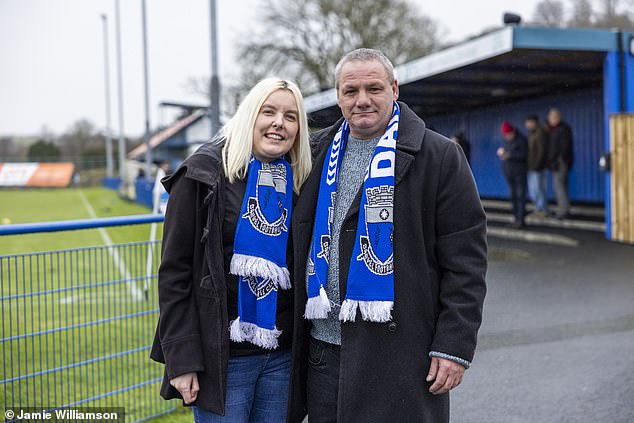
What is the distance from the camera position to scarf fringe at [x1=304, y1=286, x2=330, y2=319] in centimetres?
231

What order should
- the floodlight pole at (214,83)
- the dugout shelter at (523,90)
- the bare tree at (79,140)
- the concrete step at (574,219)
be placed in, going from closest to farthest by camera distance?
the dugout shelter at (523,90) < the floodlight pole at (214,83) < the concrete step at (574,219) < the bare tree at (79,140)

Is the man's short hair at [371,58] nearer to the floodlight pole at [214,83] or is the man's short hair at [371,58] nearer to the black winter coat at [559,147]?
the floodlight pole at [214,83]

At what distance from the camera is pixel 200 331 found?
7.93 feet

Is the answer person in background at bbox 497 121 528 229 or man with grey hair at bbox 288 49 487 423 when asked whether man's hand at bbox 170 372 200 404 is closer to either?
man with grey hair at bbox 288 49 487 423

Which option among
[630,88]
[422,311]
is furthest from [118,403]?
[630,88]

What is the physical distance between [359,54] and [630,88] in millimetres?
8835

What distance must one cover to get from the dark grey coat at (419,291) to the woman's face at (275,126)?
0.40 metres

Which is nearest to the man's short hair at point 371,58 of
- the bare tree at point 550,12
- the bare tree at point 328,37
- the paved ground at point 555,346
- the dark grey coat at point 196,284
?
the dark grey coat at point 196,284

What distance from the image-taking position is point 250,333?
2.42 m

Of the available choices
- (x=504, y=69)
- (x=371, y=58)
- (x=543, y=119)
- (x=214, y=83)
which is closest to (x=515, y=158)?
(x=504, y=69)

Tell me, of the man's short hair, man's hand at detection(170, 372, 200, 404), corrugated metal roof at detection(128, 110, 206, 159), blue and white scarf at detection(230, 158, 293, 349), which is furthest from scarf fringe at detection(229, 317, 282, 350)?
corrugated metal roof at detection(128, 110, 206, 159)

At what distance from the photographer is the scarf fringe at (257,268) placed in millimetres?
2352

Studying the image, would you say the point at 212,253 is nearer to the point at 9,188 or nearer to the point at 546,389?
the point at 546,389

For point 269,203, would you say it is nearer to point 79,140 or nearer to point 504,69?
point 504,69
